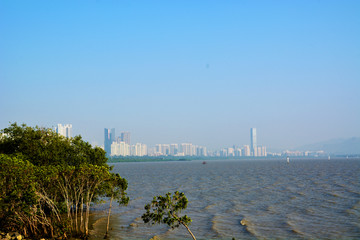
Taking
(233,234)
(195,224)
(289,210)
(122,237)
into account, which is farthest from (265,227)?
(122,237)

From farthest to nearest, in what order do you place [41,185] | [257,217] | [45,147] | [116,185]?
[257,217]
[45,147]
[116,185]
[41,185]

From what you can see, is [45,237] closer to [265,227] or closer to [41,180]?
[41,180]

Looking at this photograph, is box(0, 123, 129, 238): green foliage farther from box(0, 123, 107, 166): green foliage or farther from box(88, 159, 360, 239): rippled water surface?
box(88, 159, 360, 239): rippled water surface

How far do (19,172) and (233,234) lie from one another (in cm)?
2264

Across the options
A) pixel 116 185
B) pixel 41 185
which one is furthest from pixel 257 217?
pixel 41 185

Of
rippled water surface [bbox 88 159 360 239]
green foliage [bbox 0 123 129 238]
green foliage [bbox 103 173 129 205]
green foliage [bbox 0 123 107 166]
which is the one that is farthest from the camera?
green foliage [bbox 0 123 107 166]

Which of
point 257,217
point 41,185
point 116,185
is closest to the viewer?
point 41,185

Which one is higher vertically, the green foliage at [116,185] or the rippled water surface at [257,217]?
the green foliage at [116,185]

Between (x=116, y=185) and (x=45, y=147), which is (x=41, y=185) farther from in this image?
(x=45, y=147)

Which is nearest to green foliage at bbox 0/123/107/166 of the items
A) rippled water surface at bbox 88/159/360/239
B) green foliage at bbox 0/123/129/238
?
green foliage at bbox 0/123/129/238

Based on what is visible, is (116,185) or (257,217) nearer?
(116,185)

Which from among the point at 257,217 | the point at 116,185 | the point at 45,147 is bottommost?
the point at 257,217

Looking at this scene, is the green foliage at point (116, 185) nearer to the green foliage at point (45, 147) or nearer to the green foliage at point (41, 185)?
the green foliage at point (41, 185)

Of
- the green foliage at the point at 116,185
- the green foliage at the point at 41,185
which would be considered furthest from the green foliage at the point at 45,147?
the green foliage at the point at 116,185
